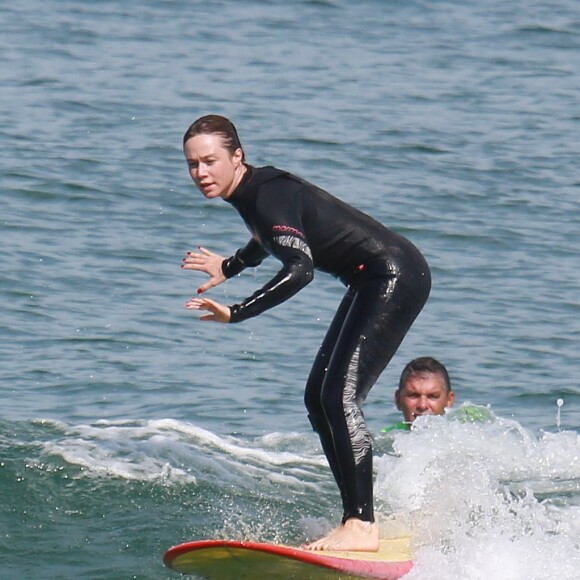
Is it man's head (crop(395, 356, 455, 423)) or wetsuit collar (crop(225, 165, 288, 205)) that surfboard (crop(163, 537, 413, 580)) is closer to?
wetsuit collar (crop(225, 165, 288, 205))

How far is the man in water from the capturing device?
396 inches

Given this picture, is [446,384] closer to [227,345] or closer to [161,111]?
[227,345]

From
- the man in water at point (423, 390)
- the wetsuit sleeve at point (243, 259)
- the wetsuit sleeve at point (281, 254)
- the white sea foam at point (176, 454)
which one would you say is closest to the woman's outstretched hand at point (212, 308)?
the wetsuit sleeve at point (281, 254)

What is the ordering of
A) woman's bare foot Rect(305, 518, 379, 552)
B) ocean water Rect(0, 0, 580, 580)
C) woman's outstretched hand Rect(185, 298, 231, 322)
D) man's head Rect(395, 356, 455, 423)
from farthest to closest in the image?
man's head Rect(395, 356, 455, 423) → ocean water Rect(0, 0, 580, 580) → woman's bare foot Rect(305, 518, 379, 552) → woman's outstretched hand Rect(185, 298, 231, 322)

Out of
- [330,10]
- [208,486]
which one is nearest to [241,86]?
[330,10]

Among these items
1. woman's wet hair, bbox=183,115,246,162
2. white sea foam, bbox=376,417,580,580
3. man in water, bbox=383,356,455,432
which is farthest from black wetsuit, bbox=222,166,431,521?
man in water, bbox=383,356,455,432

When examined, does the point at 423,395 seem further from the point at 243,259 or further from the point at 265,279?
the point at 265,279

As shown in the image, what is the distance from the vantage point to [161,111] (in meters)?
20.4

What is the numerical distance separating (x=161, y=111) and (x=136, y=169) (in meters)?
2.97

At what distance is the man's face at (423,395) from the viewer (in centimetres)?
1005

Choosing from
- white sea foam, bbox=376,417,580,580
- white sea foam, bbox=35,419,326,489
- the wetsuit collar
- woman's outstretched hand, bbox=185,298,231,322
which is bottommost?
white sea foam, bbox=35,419,326,489

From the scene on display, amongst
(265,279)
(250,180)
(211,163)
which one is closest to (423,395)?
(250,180)

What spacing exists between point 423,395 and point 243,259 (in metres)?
2.91

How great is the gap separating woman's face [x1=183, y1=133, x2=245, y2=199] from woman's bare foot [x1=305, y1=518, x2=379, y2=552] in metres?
1.72
